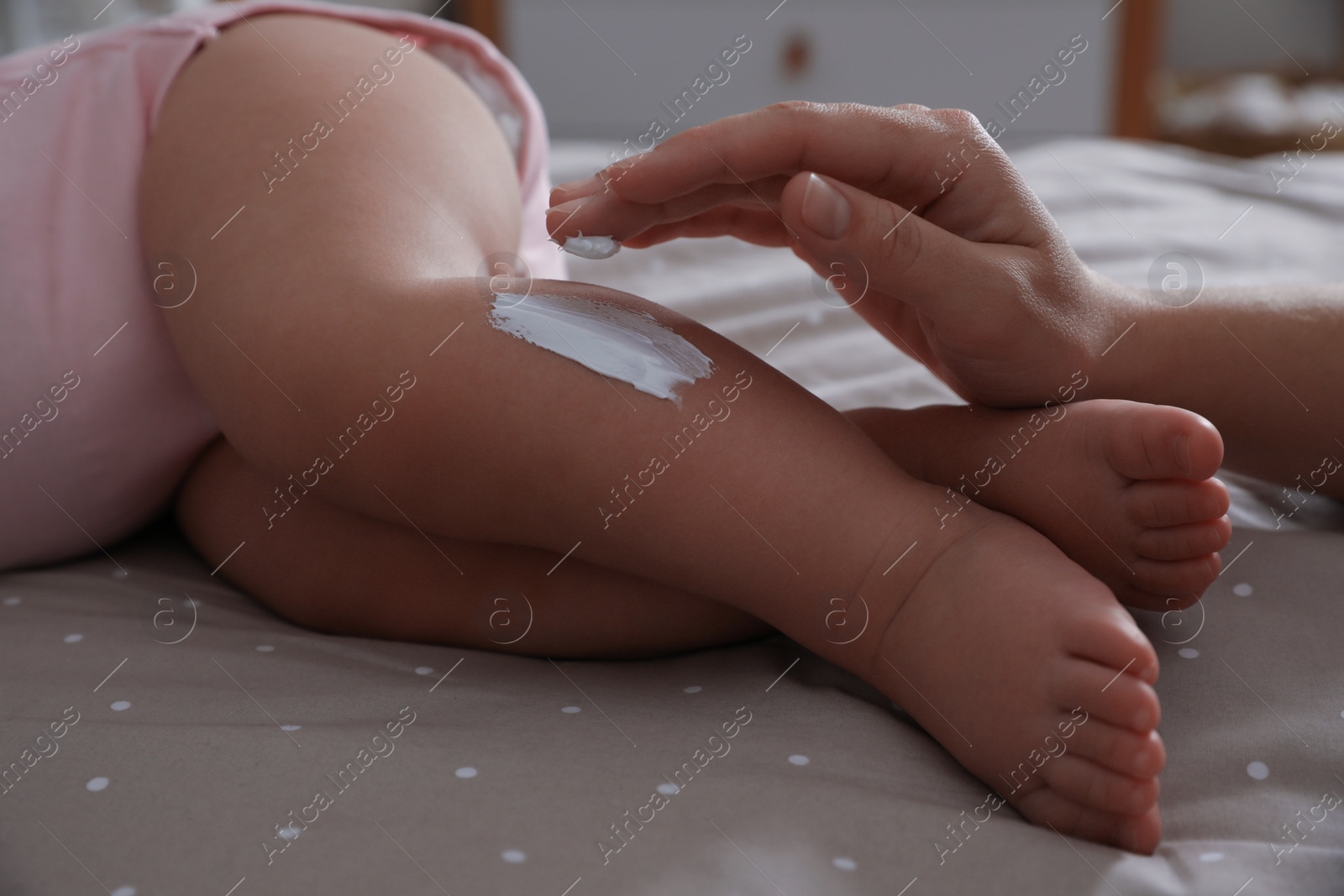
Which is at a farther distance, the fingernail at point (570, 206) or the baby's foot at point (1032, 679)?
the fingernail at point (570, 206)

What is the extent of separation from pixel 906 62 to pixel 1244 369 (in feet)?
7.55

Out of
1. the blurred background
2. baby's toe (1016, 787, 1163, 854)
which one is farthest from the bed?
the blurred background

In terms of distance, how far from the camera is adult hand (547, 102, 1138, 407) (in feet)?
1.63

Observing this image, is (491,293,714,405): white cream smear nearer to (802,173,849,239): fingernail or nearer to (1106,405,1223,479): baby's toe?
(802,173,849,239): fingernail

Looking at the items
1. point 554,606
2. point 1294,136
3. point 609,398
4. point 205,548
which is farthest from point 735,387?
point 1294,136

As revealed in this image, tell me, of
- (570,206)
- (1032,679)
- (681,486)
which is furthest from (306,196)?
(1032,679)

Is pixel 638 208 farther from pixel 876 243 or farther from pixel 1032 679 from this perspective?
pixel 1032 679

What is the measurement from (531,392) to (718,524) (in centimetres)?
11

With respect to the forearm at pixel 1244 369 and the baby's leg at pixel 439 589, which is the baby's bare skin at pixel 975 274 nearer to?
the forearm at pixel 1244 369

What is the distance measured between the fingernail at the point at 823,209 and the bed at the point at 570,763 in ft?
0.74

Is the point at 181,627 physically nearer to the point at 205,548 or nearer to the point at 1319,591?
the point at 205,548

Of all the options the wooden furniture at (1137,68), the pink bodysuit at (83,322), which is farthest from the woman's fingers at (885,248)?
the wooden furniture at (1137,68)

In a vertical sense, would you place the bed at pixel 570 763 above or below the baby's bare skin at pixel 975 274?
below

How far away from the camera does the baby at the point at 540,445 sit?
471 mm
